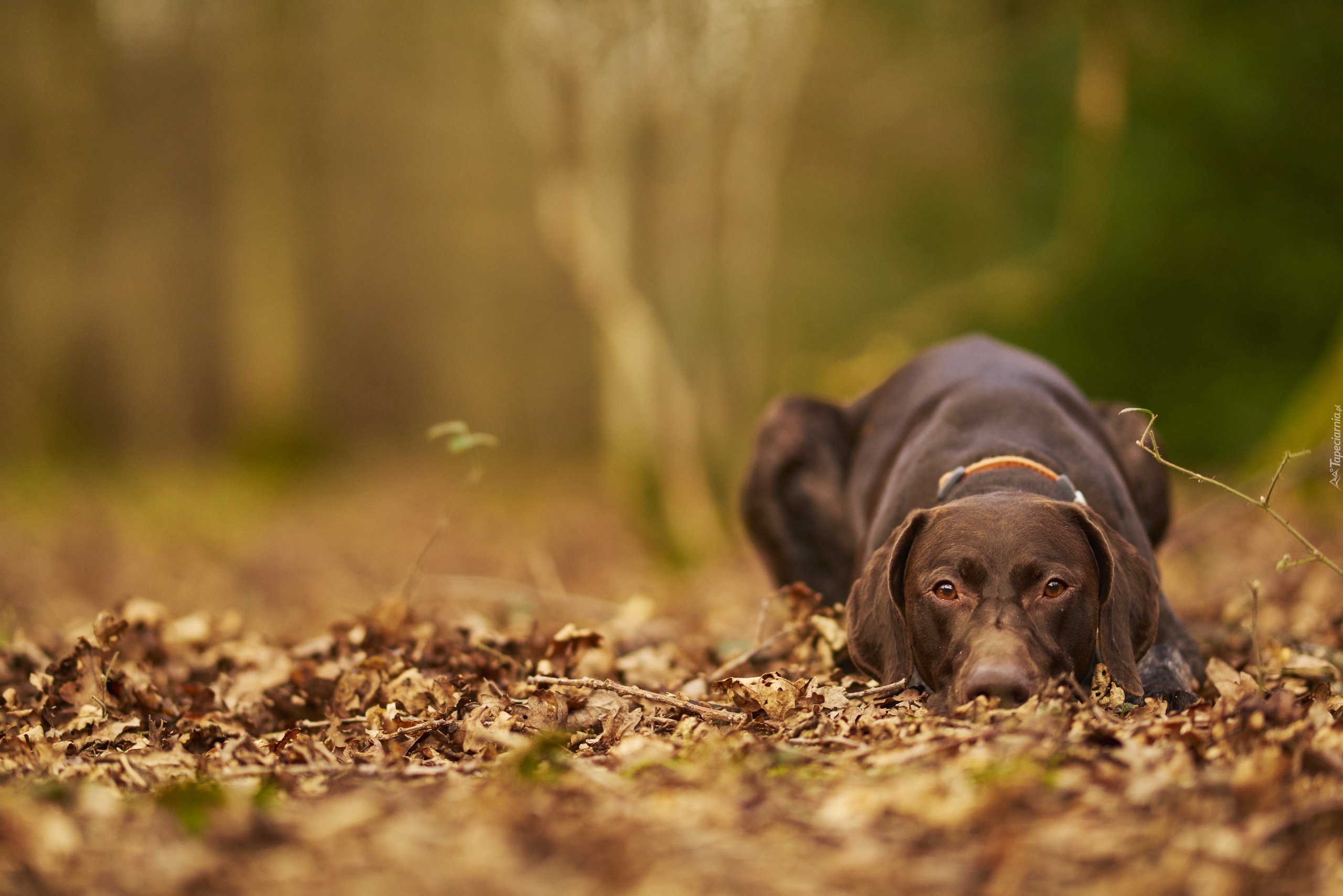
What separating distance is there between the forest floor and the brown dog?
181 mm

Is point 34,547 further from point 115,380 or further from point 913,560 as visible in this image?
point 115,380

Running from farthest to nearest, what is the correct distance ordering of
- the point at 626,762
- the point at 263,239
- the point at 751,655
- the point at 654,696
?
1. the point at 263,239
2. the point at 751,655
3. the point at 654,696
4. the point at 626,762

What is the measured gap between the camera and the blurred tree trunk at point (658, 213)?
10328 mm

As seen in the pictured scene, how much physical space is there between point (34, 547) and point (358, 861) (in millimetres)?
10294

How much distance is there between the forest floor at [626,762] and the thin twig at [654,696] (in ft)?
0.07

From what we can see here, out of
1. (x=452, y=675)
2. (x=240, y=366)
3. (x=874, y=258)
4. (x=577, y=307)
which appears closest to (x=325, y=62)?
(x=577, y=307)

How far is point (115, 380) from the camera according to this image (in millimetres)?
25297

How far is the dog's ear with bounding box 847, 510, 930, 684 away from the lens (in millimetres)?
3852

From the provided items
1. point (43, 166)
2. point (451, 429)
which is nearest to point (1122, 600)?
point (451, 429)

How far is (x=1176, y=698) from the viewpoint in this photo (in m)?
3.86

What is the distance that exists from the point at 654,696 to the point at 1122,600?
1.49 m

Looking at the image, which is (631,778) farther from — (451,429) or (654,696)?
(451,429)

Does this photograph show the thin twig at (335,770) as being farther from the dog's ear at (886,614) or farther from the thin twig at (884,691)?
the dog's ear at (886,614)

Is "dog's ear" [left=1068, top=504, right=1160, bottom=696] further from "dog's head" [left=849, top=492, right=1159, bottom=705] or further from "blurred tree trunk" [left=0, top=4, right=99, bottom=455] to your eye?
"blurred tree trunk" [left=0, top=4, right=99, bottom=455]
